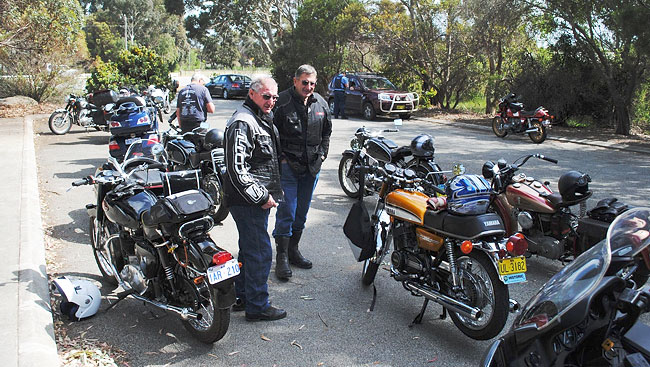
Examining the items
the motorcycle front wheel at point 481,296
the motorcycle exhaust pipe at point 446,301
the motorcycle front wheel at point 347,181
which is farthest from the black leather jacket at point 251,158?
the motorcycle front wheel at point 347,181

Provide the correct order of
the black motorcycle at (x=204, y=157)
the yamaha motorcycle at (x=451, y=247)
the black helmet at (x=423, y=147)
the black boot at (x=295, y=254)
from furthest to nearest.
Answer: the black helmet at (x=423, y=147)
the black motorcycle at (x=204, y=157)
the black boot at (x=295, y=254)
the yamaha motorcycle at (x=451, y=247)

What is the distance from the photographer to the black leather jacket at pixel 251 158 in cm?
429

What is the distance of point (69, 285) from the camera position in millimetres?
4680

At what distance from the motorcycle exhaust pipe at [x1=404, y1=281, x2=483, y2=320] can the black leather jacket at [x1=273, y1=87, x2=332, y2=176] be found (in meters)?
1.68

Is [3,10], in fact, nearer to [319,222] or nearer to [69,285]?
[319,222]

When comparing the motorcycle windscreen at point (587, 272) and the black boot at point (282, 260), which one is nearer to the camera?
the motorcycle windscreen at point (587, 272)

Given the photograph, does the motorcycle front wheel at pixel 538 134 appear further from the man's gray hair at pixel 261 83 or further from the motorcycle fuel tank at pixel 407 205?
the man's gray hair at pixel 261 83

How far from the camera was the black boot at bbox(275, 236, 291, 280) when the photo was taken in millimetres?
5559

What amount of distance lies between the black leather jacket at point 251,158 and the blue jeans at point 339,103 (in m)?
16.5

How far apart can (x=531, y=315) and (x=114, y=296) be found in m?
3.84

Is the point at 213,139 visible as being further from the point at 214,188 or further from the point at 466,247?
the point at 466,247

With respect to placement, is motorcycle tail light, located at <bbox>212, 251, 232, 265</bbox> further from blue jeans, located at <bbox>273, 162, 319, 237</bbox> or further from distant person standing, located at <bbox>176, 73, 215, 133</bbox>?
distant person standing, located at <bbox>176, 73, 215, 133</bbox>

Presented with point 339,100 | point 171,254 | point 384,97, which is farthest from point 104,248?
point 339,100

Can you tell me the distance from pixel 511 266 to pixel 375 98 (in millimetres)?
17254
